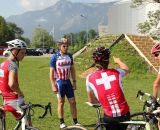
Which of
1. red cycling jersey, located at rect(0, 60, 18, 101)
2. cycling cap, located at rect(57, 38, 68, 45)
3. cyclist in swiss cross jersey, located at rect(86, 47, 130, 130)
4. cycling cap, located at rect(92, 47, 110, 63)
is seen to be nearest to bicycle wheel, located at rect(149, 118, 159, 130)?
cyclist in swiss cross jersey, located at rect(86, 47, 130, 130)

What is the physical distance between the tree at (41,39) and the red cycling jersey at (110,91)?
148681 mm

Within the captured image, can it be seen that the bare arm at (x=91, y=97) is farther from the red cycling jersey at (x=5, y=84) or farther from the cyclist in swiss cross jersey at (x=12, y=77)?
the red cycling jersey at (x=5, y=84)

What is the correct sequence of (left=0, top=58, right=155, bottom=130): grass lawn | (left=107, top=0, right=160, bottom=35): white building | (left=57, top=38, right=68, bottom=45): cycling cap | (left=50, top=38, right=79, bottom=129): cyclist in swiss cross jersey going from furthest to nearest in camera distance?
(left=107, top=0, right=160, bottom=35): white building, (left=0, top=58, right=155, bottom=130): grass lawn, (left=50, top=38, right=79, bottom=129): cyclist in swiss cross jersey, (left=57, top=38, right=68, bottom=45): cycling cap

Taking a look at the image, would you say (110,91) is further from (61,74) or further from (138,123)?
(61,74)

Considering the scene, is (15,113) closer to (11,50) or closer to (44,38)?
(11,50)

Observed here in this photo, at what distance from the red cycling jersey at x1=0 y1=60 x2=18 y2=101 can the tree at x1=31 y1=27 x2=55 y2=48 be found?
147248mm

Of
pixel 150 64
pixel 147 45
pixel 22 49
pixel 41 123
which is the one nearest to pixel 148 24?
pixel 147 45

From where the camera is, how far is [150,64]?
2861cm

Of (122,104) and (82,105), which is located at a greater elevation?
(122,104)

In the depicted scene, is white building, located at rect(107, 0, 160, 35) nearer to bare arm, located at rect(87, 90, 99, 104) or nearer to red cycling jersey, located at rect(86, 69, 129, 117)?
bare arm, located at rect(87, 90, 99, 104)

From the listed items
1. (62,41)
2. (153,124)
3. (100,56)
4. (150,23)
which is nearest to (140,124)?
(153,124)

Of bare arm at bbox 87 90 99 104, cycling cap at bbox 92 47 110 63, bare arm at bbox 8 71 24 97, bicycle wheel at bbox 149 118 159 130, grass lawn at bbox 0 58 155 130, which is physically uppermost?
cycling cap at bbox 92 47 110 63

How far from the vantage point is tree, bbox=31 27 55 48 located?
155 meters

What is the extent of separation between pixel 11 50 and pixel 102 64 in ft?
6.47
